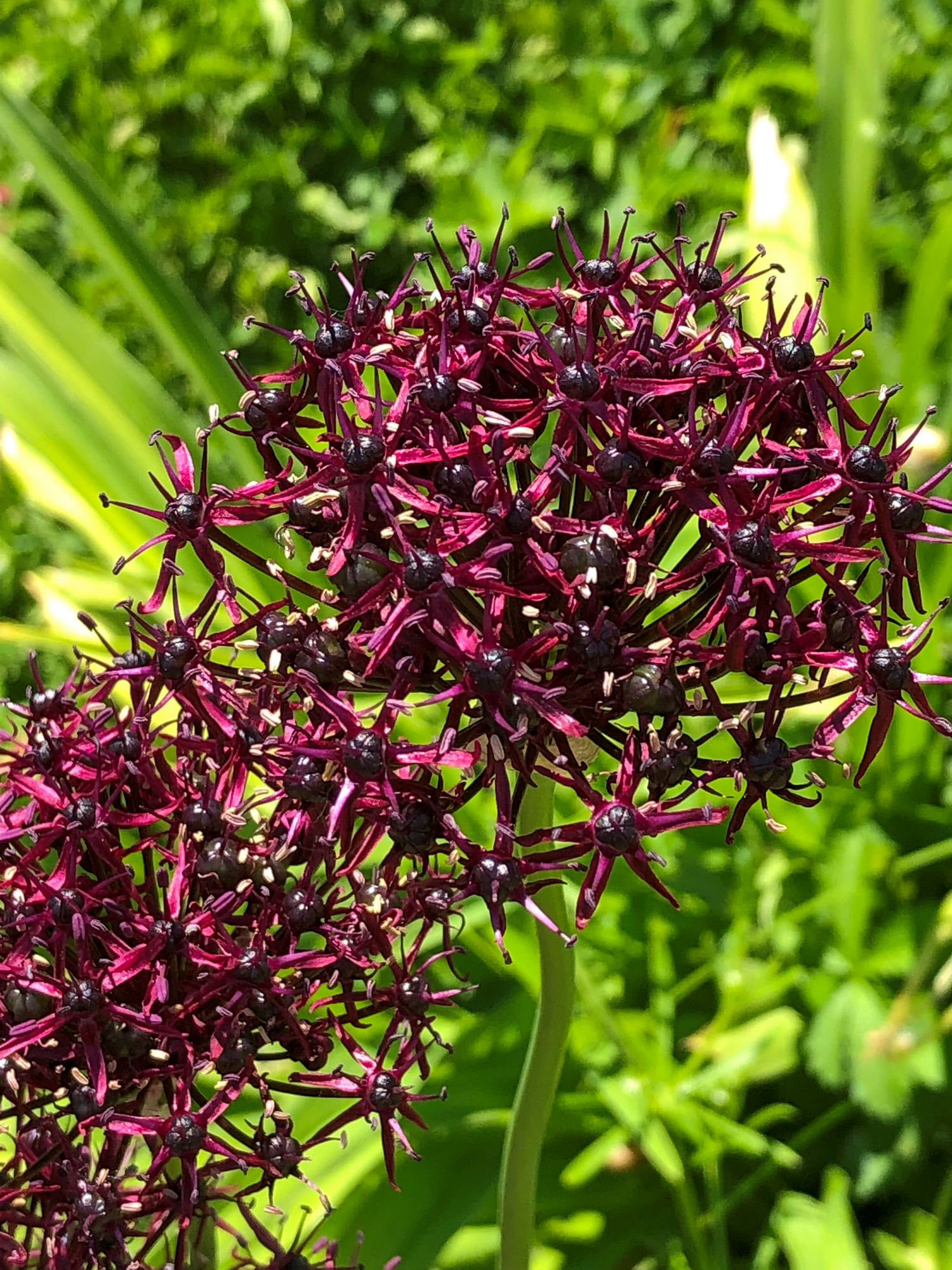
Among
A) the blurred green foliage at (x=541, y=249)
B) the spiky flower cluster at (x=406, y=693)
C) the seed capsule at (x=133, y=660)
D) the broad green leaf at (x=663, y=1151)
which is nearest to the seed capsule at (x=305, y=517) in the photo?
the spiky flower cluster at (x=406, y=693)

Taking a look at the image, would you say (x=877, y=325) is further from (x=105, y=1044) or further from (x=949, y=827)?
(x=105, y=1044)

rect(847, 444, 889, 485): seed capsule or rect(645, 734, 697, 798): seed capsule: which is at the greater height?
rect(847, 444, 889, 485): seed capsule

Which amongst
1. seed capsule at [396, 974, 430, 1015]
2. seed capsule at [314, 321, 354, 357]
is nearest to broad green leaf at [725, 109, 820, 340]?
seed capsule at [314, 321, 354, 357]

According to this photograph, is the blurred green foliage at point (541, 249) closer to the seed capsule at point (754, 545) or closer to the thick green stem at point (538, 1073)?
the thick green stem at point (538, 1073)

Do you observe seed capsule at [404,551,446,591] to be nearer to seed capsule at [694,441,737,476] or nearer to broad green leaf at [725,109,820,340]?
seed capsule at [694,441,737,476]

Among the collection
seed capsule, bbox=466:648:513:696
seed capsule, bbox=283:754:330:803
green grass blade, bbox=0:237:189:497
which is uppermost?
green grass blade, bbox=0:237:189:497

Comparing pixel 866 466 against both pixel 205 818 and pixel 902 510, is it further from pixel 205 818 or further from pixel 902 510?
pixel 205 818

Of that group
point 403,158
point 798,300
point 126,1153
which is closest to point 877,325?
point 798,300
